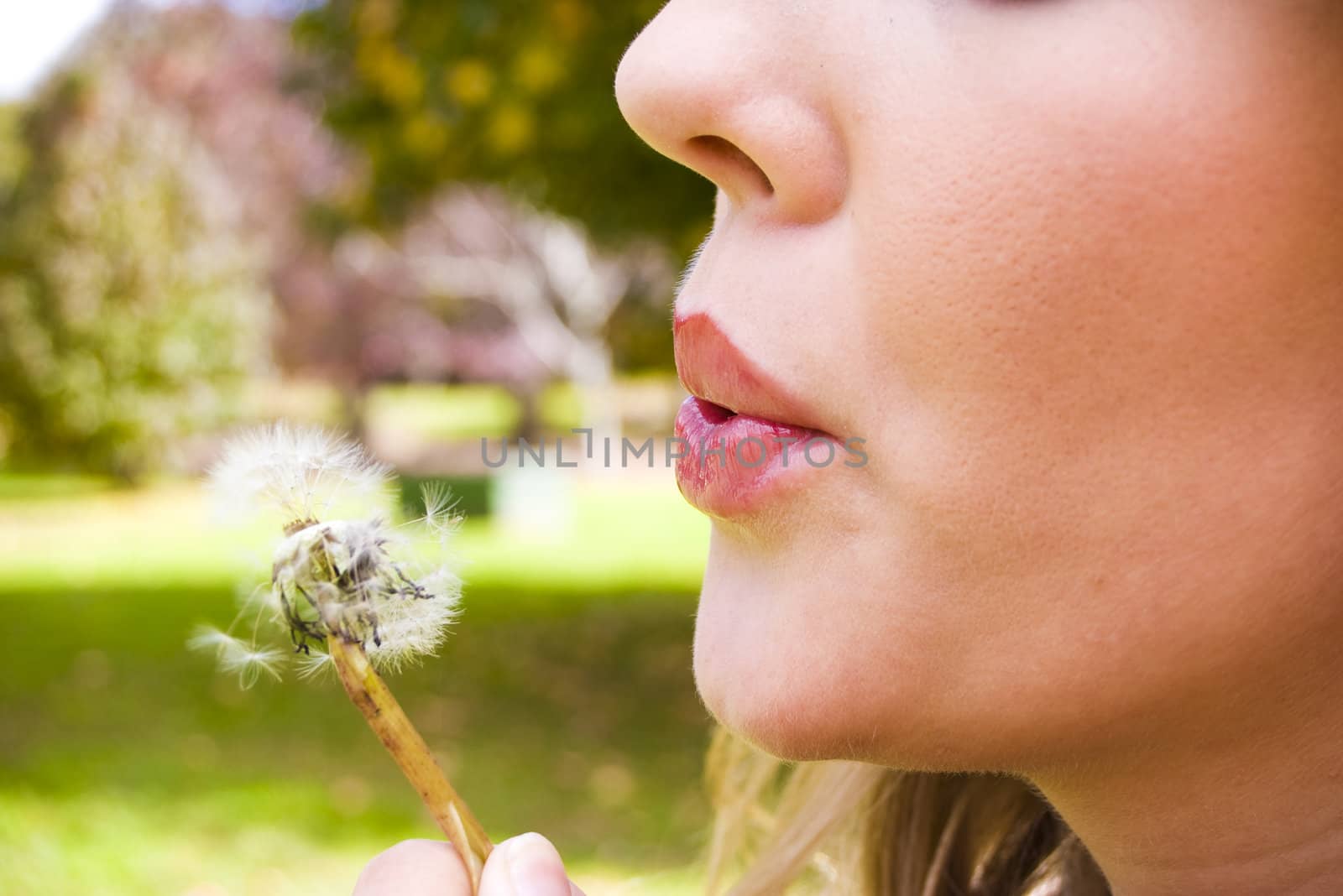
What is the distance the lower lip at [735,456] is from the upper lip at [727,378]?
0.01 metres

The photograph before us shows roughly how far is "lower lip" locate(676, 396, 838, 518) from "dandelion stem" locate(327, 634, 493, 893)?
0.35 metres

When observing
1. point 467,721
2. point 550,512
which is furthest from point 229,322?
point 467,721

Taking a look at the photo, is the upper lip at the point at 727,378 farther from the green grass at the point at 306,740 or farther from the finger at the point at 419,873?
the green grass at the point at 306,740

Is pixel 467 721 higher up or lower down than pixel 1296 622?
lower down

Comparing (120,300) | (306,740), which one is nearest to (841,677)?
(306,740)

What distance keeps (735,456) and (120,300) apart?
1921 centimetres

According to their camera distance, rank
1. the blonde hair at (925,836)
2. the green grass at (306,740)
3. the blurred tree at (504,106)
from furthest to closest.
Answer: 1. the green grass at (306,740)
2. the blurred tree at (504,106)
3. the blonde hair at (925,836)

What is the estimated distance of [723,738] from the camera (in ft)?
6.88

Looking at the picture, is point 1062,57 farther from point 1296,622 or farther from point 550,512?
point 550,512

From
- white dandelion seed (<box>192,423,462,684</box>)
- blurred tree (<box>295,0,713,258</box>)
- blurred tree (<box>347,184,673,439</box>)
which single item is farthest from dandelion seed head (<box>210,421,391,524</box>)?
blurred tree (<box>347,184,673,439</box>)

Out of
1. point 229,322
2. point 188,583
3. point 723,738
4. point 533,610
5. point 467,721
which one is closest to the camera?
point 723,738

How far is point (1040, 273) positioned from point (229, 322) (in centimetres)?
1951

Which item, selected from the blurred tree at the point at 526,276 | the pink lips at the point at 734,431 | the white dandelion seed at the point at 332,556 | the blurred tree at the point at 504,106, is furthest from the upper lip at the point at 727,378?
the blurred tree at the point at 526,276

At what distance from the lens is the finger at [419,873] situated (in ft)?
3.43
